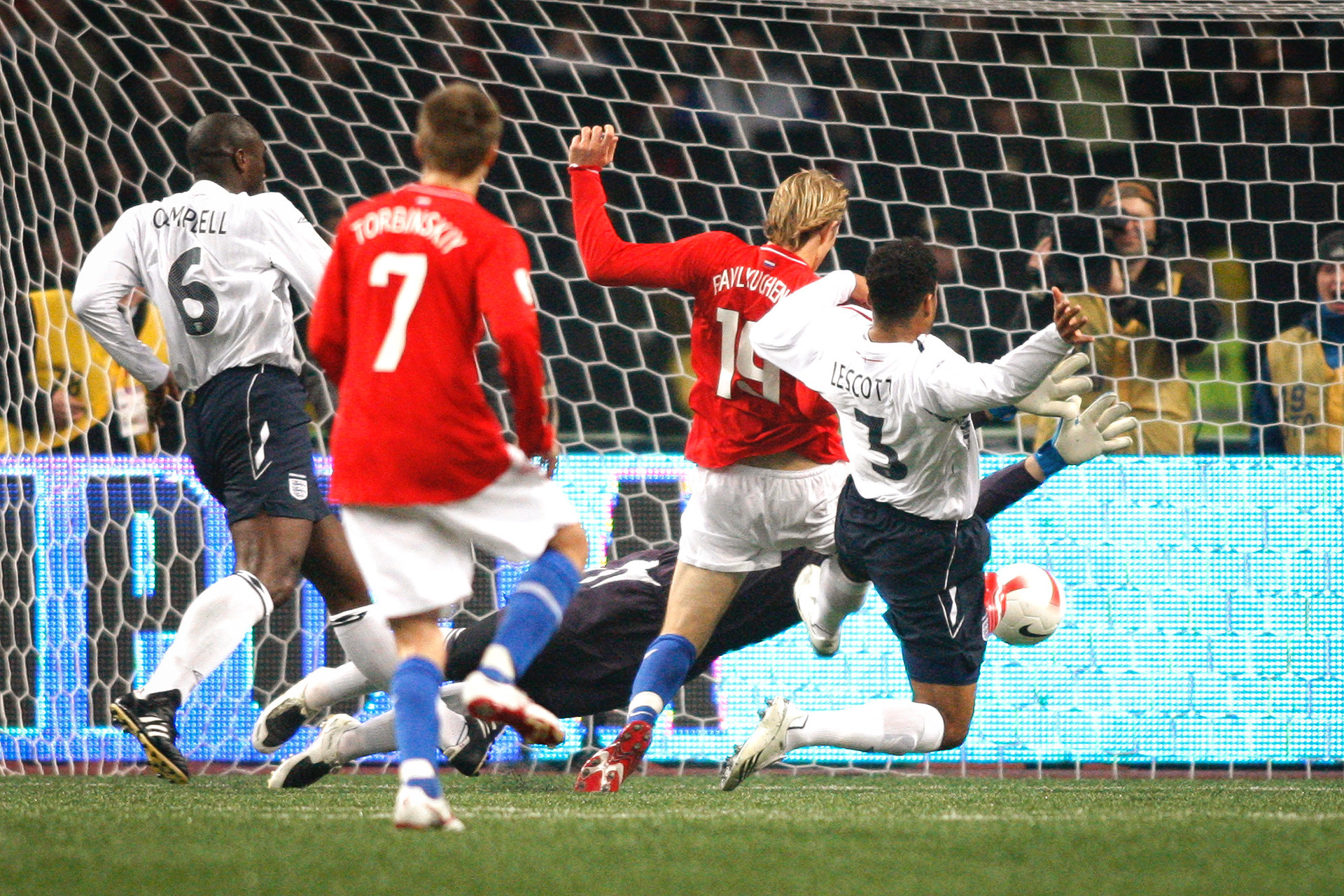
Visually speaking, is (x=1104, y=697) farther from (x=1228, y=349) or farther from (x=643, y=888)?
(x=643, y=888)

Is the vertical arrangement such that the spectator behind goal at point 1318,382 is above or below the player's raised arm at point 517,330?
above

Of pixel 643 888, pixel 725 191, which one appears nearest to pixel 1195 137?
pixel 725 191

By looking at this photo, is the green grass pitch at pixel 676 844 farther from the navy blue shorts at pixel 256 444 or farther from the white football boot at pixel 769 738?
the navy blue shorts at pixel 256 444

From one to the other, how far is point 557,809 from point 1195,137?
5.41 meters

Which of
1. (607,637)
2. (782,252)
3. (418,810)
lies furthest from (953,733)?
(418,810)

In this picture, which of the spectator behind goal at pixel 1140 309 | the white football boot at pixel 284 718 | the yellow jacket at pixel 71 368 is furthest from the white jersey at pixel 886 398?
the yellow jacket at pixel 71 368

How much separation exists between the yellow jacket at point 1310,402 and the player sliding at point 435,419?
3.53m

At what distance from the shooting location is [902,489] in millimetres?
3777

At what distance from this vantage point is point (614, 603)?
453cm

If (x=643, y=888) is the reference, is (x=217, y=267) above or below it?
above

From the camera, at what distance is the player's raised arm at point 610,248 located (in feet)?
13.5

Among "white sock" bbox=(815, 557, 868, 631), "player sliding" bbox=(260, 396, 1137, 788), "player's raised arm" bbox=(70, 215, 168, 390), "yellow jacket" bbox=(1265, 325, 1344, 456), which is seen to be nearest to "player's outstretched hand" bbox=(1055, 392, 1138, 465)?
"player sliding" bbox=(260, 396, 1137, 788)

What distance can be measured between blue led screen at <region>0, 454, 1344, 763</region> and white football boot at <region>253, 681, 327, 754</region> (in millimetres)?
1056

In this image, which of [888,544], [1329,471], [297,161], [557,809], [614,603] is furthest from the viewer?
[297,161]
